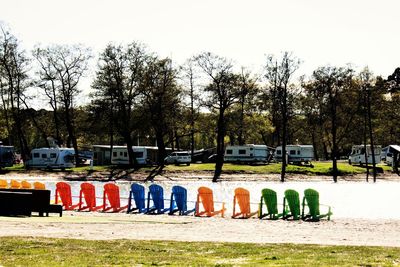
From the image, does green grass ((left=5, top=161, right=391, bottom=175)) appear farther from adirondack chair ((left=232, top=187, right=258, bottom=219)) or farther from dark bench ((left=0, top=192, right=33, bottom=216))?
dark bench ((left=0, top=192, right=33, bottom=216))

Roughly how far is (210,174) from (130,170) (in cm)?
993

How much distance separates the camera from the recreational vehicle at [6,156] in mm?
83188

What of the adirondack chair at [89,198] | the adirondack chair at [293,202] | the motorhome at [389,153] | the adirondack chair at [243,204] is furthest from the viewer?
the motorhome at [389,153]

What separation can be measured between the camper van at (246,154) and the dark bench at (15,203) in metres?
67.1

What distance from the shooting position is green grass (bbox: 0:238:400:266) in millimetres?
13117

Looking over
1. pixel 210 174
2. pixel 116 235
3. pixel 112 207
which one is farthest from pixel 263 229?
pixel 210 174

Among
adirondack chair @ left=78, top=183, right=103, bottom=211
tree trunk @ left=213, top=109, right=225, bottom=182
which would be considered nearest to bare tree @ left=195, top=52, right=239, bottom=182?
tree trunk @ left=213, top=109, right=225, bottom=182

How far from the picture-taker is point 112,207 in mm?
31859

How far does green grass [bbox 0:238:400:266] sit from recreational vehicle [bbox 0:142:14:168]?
69059mm

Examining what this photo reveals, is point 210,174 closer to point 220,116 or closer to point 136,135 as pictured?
point 220,116

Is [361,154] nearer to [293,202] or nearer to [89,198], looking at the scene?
[89,198]

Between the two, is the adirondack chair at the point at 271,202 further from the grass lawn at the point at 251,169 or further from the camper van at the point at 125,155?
the camper van at the point at 125,155

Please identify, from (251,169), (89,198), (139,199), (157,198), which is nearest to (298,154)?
(251,169)

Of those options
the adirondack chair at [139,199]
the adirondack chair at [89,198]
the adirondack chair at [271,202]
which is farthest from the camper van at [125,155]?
the adirondack chair at [271,202]
